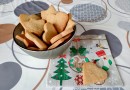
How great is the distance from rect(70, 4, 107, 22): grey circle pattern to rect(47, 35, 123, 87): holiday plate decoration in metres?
0.11

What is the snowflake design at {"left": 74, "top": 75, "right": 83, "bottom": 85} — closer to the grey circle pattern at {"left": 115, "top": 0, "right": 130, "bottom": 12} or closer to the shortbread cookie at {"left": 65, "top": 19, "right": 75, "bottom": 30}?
the shortbread cookie at {"left": 65, "top": 19, "right": 75, "bottom": 30}

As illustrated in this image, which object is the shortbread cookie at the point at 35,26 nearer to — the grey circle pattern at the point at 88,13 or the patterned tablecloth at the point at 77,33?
the patterned tablecloth at the point at 77,33

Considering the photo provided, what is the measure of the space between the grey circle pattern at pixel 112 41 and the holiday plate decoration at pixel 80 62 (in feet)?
0.05

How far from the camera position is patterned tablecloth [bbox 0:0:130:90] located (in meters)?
0.48

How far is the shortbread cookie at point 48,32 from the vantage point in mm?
479

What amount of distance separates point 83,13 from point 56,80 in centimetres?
35

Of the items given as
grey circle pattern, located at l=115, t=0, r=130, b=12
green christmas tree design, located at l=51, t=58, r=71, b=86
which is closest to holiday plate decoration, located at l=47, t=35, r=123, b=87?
green christmas tree design, located at l=51, t=58, r=71, b=86

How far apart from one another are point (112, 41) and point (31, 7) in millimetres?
407

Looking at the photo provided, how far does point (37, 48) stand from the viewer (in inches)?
18.5

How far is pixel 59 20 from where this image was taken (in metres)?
0.51

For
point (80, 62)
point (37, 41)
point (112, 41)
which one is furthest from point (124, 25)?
point (37, 41)

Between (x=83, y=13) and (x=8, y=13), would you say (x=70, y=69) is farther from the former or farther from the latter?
(x=8, y=13)

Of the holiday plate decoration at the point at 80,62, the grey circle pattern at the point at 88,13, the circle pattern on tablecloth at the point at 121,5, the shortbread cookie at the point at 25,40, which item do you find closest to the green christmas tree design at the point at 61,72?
the holiday plate decoration at the point at 80,62

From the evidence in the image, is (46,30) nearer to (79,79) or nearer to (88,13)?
(79,79)
